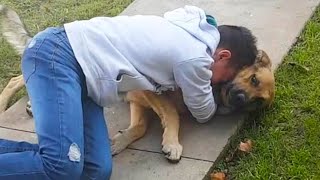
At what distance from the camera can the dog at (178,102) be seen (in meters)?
3.88

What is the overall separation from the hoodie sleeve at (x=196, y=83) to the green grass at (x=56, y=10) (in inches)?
74.7

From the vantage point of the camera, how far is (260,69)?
13.0ft

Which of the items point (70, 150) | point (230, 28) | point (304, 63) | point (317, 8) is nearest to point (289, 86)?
point (304, 63)

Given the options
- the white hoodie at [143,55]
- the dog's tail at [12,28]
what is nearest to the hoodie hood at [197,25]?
the white hoodie at [143,55]

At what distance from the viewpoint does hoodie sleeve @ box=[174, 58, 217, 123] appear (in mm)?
3588

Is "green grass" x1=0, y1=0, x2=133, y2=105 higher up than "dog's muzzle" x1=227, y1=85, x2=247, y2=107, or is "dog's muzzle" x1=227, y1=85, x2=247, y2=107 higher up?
"dog's muzzle" x1=227, y1=85, x2=247, y2=107

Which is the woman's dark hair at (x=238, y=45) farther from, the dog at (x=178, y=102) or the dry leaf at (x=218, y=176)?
the dry leaf at (x=218, y=176)

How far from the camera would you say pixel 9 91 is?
450 cm

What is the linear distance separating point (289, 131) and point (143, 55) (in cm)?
102

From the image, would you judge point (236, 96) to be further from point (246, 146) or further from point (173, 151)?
point (173, 151)

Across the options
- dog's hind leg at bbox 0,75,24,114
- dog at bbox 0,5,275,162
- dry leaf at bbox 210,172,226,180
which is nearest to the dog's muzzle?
dog at bbox 0,5,275,162

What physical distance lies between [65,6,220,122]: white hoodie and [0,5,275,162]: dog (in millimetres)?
227

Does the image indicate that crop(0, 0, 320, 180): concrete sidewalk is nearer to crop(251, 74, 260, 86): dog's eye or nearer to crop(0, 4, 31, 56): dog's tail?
crop(251, 74, 260, 86): dog's eye

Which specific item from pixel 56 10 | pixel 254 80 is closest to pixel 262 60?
pixel 254 80
